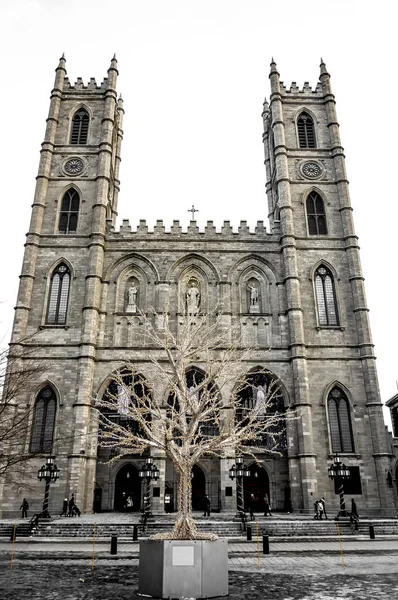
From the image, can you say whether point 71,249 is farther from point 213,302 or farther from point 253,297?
point 253,297

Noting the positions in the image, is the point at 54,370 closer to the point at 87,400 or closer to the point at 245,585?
the point at 87,400

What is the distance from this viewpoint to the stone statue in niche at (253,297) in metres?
31.3

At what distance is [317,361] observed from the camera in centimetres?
2956

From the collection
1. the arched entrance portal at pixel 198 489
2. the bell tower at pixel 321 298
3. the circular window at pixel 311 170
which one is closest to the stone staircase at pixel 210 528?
the bell tower at pixel 321 298

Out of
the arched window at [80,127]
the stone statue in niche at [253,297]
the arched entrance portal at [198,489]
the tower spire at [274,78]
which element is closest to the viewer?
the arched entrance portal at [198,489]

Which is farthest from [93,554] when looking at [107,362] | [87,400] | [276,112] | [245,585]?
[276,112]

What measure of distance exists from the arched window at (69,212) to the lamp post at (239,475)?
18.8 metres

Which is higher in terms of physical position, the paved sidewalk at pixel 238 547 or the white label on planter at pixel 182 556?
the white label on planter at pixel 182 556

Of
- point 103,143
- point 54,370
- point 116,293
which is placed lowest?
point 54,370

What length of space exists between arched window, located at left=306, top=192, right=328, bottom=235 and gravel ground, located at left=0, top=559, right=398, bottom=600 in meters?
24.8

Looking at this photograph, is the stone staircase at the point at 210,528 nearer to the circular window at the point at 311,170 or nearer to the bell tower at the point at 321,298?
the bell tower at the point at 321,298

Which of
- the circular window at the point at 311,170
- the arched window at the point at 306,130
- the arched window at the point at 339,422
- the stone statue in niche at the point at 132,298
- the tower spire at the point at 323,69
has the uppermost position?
the tower spire at the point at 323,69

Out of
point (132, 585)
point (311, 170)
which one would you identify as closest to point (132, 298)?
point (311, 170)

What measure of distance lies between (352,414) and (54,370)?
17.8 metres
